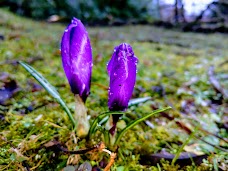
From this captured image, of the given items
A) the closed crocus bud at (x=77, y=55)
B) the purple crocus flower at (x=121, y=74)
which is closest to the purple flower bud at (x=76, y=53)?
the closed crocus bud at (x=77, y=55)

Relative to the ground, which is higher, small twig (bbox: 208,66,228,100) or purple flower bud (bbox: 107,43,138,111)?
purple flower bud (bbox: 107,43,138,111)

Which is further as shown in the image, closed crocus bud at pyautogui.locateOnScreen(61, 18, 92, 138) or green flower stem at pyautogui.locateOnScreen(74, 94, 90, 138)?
green flower stem at pyautogui.locateOnScreen(74, 94, 90, 138)

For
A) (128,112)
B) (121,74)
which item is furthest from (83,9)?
(121,74)

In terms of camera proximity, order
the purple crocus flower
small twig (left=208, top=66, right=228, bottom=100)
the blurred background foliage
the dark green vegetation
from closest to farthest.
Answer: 1. the purple crocus flower
2. the dark green vegetation
3. small twig (left=208, top=66, right=228, bottom=100)
4. the blurred background foliage

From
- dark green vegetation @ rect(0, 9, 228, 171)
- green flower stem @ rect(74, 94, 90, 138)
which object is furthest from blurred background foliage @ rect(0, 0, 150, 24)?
green flower stem @ rect(74, 94, 90, 138)

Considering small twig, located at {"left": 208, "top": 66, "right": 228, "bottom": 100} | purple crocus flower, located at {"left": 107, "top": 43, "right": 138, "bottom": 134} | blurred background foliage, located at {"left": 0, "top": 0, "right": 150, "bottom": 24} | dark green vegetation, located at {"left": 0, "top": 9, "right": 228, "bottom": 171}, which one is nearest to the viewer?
purple crocus flower, located at {"left": 107, "top": 43, "right": 138, "bottom": 134}

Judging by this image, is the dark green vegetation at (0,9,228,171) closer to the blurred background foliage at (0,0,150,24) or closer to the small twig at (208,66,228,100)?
the small twig at (208,66,228,100)

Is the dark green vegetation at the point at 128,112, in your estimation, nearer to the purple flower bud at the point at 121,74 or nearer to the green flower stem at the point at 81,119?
the green flower stem at the point at 81,119
